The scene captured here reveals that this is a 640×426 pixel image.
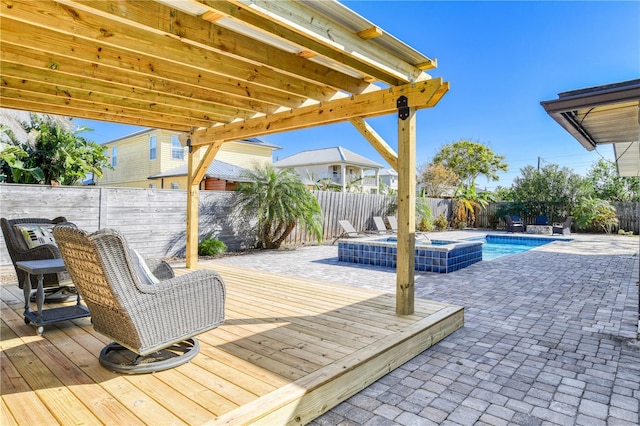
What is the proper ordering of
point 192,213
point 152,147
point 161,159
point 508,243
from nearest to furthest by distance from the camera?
point 192,213 → point 508,243 → point 161,159 → point 152,147

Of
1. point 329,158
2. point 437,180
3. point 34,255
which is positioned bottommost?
point 34,255

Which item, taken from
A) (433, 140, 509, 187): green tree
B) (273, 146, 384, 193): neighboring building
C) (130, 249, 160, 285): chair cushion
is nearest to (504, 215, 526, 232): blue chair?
(273, 146, 384, 193): neighboring building

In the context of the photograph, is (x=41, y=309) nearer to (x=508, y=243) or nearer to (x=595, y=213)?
(x=508, y=243)

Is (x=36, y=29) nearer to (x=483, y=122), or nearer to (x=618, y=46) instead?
(x=618, y=46)

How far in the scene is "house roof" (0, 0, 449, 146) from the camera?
272cm

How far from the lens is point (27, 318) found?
3.33 meters

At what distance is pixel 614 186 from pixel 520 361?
19.4 m

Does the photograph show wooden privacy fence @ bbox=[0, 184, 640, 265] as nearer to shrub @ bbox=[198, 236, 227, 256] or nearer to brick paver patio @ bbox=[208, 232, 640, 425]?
shrub @ bbox=[198, 236, 227, 256]

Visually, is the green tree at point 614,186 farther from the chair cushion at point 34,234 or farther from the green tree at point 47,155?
the green tree at point 47,155

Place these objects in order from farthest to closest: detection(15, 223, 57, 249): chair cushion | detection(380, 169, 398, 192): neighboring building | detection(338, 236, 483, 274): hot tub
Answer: detection(380, 169, 398, 192): neighboring building → detection(338, 236, 483, 274): hot tub → detection(15, 223, 57, 249): chair cushion

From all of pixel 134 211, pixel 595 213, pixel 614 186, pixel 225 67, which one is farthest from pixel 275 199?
pixel 614 186

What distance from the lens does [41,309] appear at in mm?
3217

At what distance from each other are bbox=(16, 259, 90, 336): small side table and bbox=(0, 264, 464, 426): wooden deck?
9 centimetres

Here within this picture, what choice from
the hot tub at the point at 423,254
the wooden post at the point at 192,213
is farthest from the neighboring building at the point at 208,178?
the wooden post at the point at 192,213
